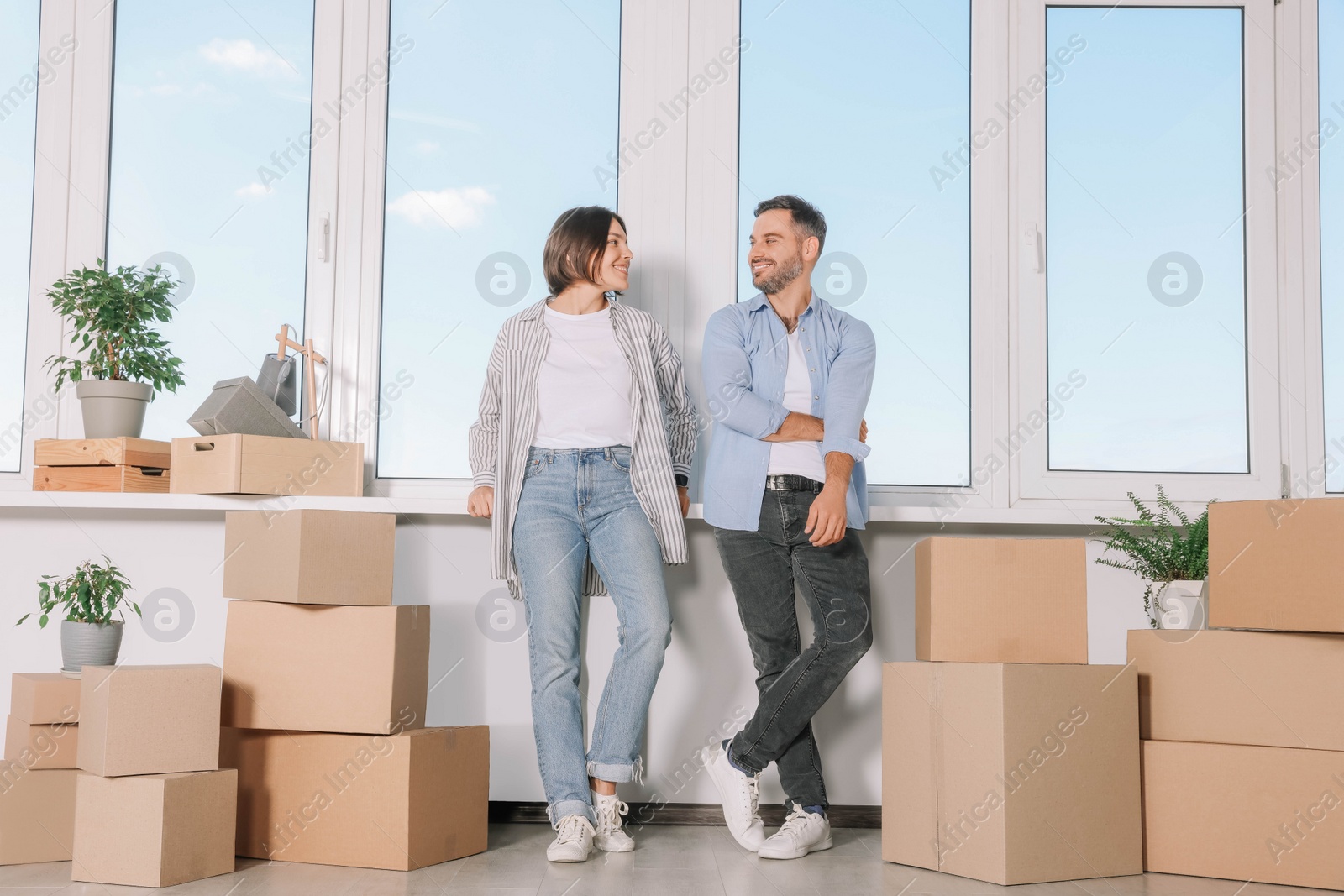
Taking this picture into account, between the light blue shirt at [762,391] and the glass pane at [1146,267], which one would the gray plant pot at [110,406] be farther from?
the glass pane at [1146,267]

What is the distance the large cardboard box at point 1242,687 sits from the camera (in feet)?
6.35

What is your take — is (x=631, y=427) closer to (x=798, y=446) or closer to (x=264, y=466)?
(x=798, y=446)

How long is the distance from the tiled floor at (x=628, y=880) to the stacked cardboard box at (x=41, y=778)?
0.15 ft

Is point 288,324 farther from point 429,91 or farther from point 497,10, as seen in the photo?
point 497,10

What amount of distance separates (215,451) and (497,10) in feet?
4.45

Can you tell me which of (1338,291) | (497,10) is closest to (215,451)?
(497,10)

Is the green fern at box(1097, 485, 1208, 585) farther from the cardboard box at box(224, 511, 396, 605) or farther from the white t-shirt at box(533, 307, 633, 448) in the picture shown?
the cardboard box at box(224, 511, 396, 605)

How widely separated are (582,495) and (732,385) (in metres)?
0.39

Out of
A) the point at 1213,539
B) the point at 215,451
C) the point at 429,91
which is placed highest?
the point at 429,91

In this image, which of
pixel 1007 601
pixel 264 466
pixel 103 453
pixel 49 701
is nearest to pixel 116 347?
pixel 103 453

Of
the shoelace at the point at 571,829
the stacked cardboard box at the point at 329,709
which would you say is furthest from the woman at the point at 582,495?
the stacked cardboard box at the point at 329,709

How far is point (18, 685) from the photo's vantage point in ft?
6.90

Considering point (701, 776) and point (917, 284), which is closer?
point (701, 776)

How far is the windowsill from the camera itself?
2408mm
